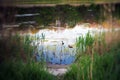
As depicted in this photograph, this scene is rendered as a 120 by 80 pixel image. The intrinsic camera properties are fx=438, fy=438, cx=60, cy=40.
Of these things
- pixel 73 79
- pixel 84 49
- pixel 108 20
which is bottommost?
pixel 73 79

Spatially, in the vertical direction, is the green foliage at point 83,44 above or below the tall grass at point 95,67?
above

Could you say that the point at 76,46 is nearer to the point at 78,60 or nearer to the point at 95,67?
the point at 78,60

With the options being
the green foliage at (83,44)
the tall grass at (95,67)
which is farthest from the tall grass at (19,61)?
the green foliage at (83,44)

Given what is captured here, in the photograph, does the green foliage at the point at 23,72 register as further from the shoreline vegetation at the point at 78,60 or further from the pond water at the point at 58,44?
the pond water at the point at 58,44

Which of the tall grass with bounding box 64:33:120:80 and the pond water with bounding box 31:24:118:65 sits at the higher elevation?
the pond water with bounding box 31:24:118:65

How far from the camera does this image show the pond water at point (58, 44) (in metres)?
Answer: 4.51

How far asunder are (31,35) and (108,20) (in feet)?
2.74

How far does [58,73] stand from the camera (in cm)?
449

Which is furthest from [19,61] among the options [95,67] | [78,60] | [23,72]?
[95,67]

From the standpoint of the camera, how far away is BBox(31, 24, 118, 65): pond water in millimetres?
4508

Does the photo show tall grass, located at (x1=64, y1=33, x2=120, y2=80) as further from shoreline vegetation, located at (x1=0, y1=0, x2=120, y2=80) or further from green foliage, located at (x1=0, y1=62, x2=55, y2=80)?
green foliage, located at (x1=0, y1=62, x2=55, y2=80)

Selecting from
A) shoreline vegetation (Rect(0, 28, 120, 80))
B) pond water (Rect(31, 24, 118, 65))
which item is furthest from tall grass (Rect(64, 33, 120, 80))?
pond water (Rect(31, 24, 118, 65))

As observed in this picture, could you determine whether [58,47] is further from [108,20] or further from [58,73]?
[108,20]

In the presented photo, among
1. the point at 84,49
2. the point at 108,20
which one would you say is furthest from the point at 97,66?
the point at 108,20
